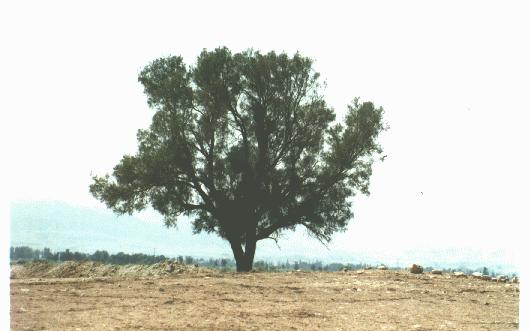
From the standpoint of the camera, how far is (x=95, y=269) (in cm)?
2417

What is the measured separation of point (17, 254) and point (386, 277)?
40.5ft

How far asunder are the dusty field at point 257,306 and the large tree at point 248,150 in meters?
10.3

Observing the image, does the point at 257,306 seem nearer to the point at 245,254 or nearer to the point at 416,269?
the point at 416,269

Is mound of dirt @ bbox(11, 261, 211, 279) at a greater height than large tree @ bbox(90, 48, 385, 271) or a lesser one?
lesser

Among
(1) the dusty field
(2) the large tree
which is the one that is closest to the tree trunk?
(2) the large tree

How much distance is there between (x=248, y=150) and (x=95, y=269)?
927cm

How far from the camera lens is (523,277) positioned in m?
9.12

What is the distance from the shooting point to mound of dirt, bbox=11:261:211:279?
2147cm

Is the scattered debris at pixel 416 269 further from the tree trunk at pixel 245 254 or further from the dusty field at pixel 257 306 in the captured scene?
the tree trunk at pixel 245 254

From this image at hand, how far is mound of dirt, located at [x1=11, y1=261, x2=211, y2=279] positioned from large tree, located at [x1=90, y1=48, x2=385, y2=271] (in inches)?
114

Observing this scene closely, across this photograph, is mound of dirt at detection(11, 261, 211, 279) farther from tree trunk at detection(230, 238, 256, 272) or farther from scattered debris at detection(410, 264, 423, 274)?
scattered debris at detection(410, 264, 423, 274)

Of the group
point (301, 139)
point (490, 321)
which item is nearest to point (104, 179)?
point (301, 139)

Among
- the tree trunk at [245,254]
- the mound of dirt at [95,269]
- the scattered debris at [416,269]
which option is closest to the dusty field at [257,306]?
the scattered debris at [416,269]

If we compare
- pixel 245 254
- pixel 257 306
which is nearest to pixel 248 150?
pixel 245 254
